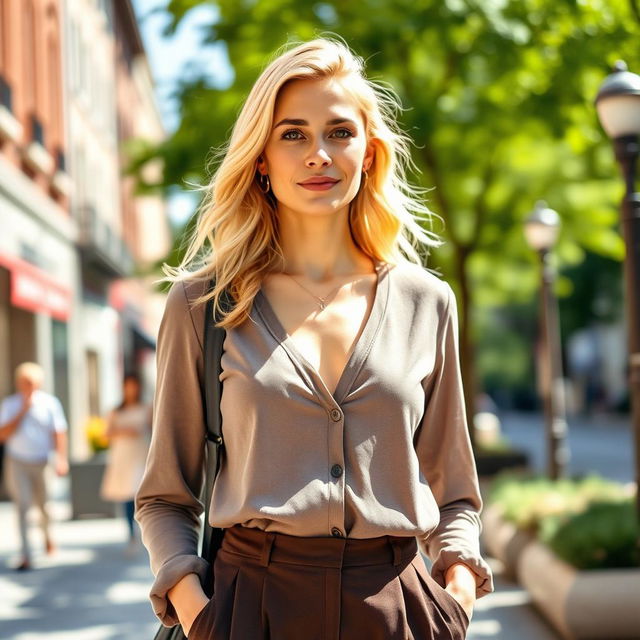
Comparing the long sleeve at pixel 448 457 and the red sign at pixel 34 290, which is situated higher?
the red sign at pixel 34 290

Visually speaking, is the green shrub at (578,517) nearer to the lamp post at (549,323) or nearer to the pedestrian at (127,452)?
the lamp post at (549,323)

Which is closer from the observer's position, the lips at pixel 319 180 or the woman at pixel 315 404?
the woman at pixel 315 404

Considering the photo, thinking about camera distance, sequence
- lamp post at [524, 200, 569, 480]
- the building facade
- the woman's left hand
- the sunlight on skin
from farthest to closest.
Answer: the building facade
lamp post at [524, 200, 569, 480]
the sunlight on skin
the woman's left hand

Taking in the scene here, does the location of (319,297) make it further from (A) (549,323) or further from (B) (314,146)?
(A) (549,323)

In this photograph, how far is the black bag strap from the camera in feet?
7.59

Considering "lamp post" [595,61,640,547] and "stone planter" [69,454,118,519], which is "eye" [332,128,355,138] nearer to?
"lamp post" [595,61,640,547]

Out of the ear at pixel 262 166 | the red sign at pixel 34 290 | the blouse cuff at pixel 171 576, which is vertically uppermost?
the red sign at pixel 34 290

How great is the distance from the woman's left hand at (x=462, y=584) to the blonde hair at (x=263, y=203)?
719mm

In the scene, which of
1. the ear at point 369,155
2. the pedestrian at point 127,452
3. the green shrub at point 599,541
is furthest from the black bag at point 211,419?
the pedestrian at point 127,452

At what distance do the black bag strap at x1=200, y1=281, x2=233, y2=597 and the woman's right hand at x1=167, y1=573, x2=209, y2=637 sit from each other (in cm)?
4

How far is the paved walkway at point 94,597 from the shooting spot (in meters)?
7.24

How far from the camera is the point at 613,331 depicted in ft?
191

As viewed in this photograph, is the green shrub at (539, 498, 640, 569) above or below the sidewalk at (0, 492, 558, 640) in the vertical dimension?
above

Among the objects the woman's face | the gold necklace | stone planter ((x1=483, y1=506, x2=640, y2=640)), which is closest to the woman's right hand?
the gold necklace
